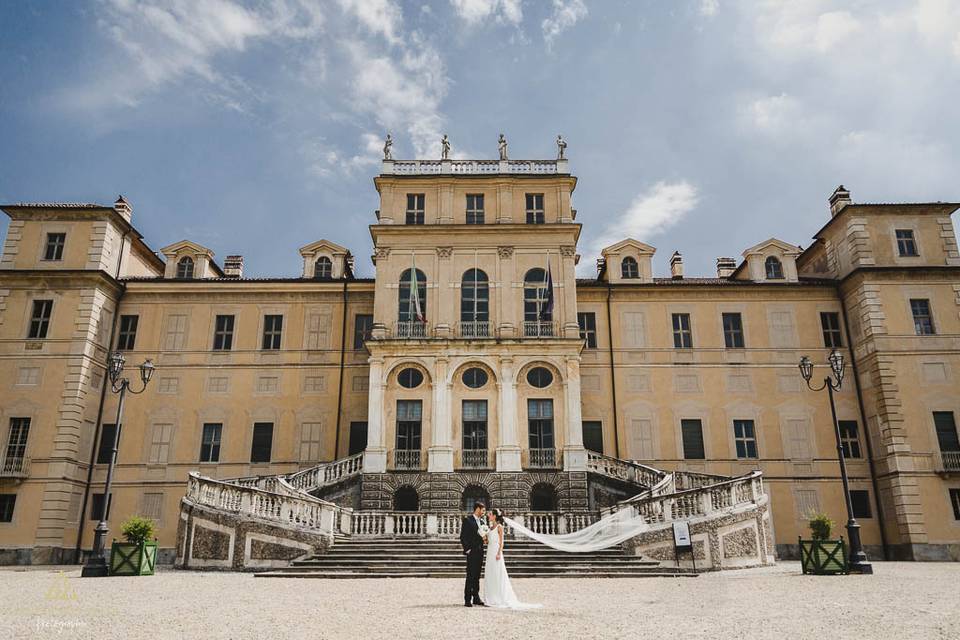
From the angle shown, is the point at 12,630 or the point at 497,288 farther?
the point at 497,288

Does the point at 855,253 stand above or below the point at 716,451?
above

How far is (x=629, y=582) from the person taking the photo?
16297 millimetres

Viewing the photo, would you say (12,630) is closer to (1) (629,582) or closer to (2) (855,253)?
(1) (629,582)

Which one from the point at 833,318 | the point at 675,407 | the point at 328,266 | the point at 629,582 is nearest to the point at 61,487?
the point at 328,266

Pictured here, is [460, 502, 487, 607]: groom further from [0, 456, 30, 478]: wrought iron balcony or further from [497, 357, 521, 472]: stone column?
[0, 456, 30, 478]: wrought iron balcony

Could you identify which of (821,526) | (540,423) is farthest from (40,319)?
(821,526)

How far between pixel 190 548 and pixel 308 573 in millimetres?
4458

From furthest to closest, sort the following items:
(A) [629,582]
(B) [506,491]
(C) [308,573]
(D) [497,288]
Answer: (D) [497,288]
(B) [506,491]
(C) [308,573]
(A) [629,582]

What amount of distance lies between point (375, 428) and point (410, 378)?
8.14 feet

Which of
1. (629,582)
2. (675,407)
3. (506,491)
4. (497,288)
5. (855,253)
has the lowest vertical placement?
(629,582)

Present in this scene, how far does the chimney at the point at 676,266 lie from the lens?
35.3m

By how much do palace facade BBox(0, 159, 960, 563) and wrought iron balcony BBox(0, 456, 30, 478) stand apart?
8 centimetres

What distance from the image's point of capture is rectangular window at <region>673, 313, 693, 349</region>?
3125 centimetres

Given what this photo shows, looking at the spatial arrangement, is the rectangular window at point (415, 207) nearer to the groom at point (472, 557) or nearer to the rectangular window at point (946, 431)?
the groom at point (472, 557)
